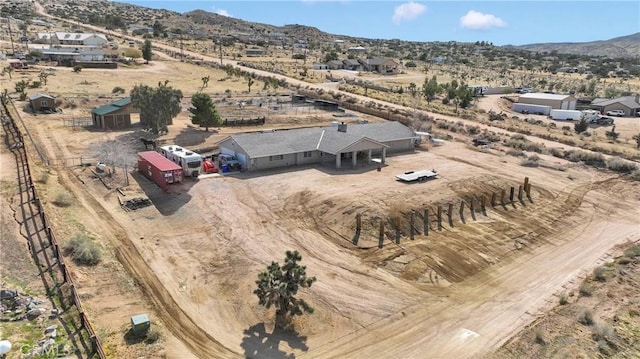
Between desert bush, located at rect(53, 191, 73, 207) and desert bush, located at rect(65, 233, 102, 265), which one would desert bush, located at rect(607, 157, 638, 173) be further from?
desert bush, located at rect(53, 191, 73, 207)

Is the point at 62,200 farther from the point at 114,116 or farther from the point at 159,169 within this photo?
the point at 114,116

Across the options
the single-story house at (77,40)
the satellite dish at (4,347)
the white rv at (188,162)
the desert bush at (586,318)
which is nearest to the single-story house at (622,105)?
the desert bush at (586,318)

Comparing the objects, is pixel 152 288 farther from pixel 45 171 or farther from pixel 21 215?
pixel 45 171

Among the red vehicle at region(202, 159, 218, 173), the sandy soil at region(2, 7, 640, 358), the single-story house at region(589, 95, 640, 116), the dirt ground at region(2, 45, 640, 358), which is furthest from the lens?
the single-story house at region(589, 95, 640, 116)

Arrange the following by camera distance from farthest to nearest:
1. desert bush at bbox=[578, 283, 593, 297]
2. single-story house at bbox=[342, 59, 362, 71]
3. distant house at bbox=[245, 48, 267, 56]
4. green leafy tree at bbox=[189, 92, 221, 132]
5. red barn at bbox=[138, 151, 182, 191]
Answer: distant house at bbox=[245, 48, 267, 56] < single-story house at bbox=[342, 59, 362, 71] < green leafy tree at bbox=[189, 92, 221, 132] < red barn at bbox=[138, 151, 182, 191] < desert bush at bbox=[578, 283, 593, 297]

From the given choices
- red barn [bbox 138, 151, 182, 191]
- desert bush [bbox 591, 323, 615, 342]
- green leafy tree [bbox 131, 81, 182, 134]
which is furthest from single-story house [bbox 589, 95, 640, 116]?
red barn [bbox 138, 151, 182, 191]

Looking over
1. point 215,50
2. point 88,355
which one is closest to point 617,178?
point 88,355
